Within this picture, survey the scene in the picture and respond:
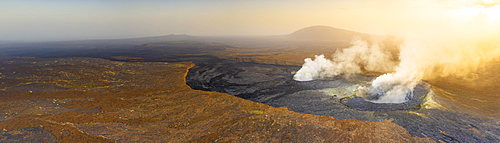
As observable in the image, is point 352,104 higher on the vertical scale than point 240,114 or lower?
lower

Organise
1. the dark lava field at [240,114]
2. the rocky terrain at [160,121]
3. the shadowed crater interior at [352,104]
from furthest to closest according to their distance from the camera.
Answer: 1. the shadowed crater interior at [352,104]
2. the dark lava field at [240,114]
3. the rocky terrain at [160,121]

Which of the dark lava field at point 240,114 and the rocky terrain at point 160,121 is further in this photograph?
the dark lava field at point 240,114

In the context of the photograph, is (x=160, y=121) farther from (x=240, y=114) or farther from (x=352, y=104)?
(x=352, y=104)

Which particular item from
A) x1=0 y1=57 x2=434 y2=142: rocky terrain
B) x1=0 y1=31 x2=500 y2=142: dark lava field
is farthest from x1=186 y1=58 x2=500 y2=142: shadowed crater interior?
x1=0 y1=57 x2=434 y2=142: rocky terrain

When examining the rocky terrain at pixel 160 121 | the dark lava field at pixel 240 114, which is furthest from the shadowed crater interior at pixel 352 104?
the rocky terrain at pixel 160 121

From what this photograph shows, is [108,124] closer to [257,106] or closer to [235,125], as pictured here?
[235,125]

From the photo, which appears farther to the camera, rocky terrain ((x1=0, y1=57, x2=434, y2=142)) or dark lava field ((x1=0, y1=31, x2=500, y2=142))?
dark lava field ((x1=0, y1=31, x2=500, y2=142))

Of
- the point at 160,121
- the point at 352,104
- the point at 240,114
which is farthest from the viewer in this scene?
the point at 352,104

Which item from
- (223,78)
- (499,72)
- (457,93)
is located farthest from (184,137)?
(499,72)

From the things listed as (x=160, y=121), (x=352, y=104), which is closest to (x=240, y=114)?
(x=160, y=121)

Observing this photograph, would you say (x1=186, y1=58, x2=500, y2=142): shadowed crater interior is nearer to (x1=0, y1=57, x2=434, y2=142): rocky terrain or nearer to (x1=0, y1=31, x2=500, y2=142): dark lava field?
(x1=0, y1=31, x2=500, y2=142): dark lava field

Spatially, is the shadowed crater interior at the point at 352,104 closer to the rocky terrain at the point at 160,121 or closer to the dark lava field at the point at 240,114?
the dark lava field at the point at 240,114
